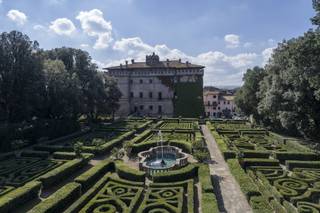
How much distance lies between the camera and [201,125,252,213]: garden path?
12210 millimetres

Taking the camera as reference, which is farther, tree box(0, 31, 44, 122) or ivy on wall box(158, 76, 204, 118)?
ivy on wall box(158, 76, 204, 118)

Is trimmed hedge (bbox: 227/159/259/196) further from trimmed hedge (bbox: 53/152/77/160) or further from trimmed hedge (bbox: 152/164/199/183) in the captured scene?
trimmed hedge (bbox: 53/152/77/160)

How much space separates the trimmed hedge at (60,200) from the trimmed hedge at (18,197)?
5.22 feet

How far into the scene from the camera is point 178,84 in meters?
64.5

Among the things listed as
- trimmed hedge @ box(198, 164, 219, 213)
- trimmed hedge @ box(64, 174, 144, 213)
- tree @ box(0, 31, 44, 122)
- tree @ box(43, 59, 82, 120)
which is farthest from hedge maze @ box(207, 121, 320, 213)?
tree @ box(0, 31, 44, 122)

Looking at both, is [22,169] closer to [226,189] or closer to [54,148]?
[54,148]

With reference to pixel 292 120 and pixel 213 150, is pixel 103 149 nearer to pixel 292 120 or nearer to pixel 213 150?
pixel 213 150

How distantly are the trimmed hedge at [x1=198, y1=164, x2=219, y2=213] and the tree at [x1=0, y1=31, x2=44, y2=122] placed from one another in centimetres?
1984

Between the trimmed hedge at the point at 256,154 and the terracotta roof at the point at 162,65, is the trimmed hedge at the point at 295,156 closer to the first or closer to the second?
the trimmed hedge at the point at 256,154

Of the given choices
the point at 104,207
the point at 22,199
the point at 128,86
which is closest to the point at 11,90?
the point at 22,199

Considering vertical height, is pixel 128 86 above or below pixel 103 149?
above

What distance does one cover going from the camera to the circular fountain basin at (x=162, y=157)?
63.4 feet

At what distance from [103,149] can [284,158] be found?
15196mm

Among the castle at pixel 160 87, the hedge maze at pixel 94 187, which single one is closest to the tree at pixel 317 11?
the hedge maze at pixel 94 187
